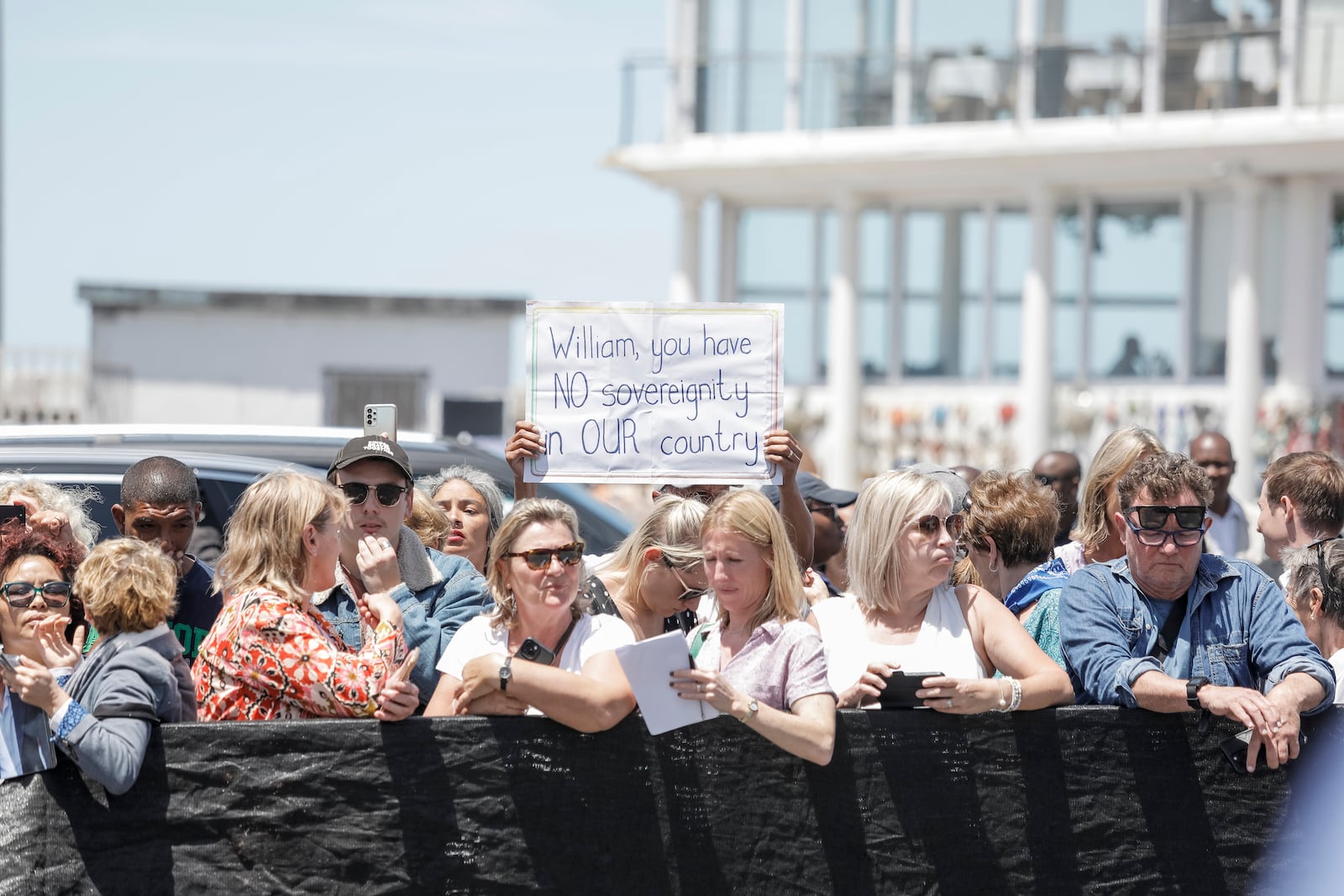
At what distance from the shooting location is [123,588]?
409 centimetres

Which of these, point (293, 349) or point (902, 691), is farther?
point (293, 349)

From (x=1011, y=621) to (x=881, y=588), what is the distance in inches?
16.1

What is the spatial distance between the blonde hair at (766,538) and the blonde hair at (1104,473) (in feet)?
5.02

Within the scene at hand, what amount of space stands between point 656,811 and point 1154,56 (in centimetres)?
1483

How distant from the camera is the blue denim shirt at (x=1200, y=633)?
4.53 m

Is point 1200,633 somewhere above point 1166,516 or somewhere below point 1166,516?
below

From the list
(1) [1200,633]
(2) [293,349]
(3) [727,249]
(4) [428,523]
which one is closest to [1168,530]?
(1) [1200,633]

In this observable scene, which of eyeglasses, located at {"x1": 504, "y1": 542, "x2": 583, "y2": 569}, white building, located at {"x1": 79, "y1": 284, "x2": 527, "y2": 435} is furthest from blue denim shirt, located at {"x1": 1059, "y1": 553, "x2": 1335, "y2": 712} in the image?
white building, located at {"x1": 79, "y1": 284, "x2": 527, "y2": 435}

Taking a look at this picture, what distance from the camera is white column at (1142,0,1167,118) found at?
17078 millimetres

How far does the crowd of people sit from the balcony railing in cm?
1294

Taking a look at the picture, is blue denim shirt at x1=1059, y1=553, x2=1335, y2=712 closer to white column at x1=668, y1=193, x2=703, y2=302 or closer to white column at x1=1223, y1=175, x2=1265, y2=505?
white column at x1=1223, y1=175, x2=1265, y2=505

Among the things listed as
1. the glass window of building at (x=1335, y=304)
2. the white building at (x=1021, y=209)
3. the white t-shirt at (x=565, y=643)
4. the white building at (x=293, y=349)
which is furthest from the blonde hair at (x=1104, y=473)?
the white building at (x=293, y=349)

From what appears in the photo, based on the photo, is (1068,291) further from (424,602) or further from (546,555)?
(546,555)

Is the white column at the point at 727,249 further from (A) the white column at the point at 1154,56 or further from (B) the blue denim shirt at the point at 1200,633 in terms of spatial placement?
(B) the blue denim shirt at the point at 1200,633
